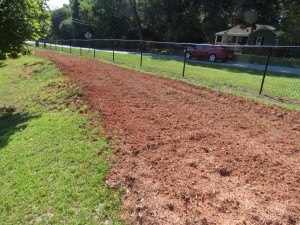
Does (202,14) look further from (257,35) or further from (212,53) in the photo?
(212,53)

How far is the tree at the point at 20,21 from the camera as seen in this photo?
7672 millimetres

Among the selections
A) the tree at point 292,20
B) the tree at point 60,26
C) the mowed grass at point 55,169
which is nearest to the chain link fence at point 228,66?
the tree at point 292,20

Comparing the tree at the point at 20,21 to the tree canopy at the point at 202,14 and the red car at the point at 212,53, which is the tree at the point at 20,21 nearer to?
the red car at the point at 212,53

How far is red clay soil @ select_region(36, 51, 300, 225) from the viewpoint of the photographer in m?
2.82

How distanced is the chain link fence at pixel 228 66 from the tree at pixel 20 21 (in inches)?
225

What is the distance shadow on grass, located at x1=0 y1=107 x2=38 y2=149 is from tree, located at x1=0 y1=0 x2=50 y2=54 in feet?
6.74

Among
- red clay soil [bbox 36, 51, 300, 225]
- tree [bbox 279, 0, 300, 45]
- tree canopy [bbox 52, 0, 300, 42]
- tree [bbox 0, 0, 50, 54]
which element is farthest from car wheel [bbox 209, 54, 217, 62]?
tree [bbox 0, 0, 50, 54]

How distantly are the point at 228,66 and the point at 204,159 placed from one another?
49.3 feet

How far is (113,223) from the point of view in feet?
9.45

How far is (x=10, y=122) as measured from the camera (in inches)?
278

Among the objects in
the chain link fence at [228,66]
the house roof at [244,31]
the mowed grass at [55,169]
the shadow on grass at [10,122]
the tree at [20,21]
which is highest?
the house roof at [244,31]

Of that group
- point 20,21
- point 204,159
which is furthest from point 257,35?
point 204,159

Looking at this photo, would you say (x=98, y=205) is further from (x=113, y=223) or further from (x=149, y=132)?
(x=149, y=132)

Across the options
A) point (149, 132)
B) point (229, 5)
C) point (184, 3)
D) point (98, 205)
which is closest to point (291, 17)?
point (229, 5)
